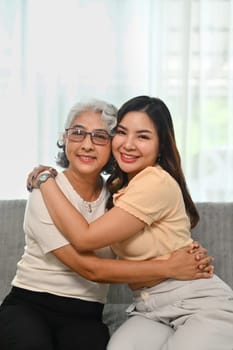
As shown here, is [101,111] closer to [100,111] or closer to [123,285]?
[100,111]

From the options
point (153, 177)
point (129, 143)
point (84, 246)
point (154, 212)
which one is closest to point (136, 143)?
point (129, 143)

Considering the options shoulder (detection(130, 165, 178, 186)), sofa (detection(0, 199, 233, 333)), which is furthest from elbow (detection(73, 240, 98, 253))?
sofa (detection(0, 199, 233, 333))

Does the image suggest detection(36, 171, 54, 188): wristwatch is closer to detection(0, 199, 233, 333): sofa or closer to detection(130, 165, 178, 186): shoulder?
detection(130, 165, 178, 186): shoulder

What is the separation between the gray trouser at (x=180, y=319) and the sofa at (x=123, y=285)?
17.9 inches

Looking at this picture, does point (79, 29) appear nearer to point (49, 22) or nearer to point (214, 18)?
point (49, 22)

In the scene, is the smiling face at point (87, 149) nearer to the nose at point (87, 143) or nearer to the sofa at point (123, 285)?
the nose at point (87, 143)

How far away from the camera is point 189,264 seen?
1.78m

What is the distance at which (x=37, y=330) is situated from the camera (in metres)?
1.71

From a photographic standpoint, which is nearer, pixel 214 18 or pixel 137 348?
pixel 137 348

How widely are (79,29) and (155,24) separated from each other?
14.4 inches

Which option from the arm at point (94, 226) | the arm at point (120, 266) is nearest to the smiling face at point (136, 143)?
the arm at point (94, 226)

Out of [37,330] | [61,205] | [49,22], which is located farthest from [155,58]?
[37,330]

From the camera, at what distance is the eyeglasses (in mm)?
1842

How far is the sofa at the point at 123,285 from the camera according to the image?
229cm
